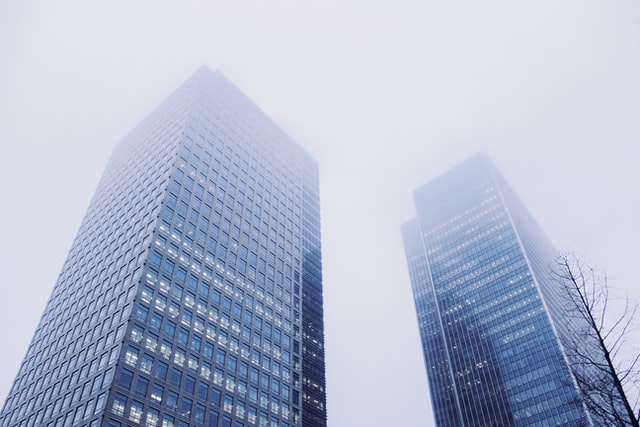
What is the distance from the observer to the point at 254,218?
11856 centimetres

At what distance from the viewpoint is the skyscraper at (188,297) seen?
244 feet

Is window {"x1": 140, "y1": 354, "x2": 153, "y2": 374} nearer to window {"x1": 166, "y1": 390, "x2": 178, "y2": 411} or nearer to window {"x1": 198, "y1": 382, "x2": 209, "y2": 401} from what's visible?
window {"x1": 166, "y1": 390, "x2": 178, "y2": 411}

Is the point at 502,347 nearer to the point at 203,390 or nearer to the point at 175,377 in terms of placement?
the point at 203,390

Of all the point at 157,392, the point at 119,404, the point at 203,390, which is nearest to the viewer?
the point at 119,404

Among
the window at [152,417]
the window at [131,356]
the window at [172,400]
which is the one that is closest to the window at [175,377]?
the window at [172,400]

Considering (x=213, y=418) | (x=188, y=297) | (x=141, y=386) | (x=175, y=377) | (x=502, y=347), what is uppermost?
(x=502, y=347)

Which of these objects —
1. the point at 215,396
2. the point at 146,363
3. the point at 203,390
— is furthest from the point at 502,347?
the point at 146,363

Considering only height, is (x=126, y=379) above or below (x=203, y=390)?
below

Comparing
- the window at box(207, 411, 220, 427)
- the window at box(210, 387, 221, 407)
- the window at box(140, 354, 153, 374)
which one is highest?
the window at box(140, 354, 153, 374)

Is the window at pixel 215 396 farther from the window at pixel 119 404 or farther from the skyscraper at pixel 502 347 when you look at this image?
Answer: the skyscraper at pixel 502 347

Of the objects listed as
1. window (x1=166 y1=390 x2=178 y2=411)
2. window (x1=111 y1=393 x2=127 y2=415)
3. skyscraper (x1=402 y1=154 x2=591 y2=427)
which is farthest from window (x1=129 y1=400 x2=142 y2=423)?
skyscraper (x1=402 y1=154 x2=591 y2=427)

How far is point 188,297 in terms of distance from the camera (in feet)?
287

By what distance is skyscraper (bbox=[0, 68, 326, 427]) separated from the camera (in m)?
74.5

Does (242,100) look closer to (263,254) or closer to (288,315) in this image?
(263,254)
